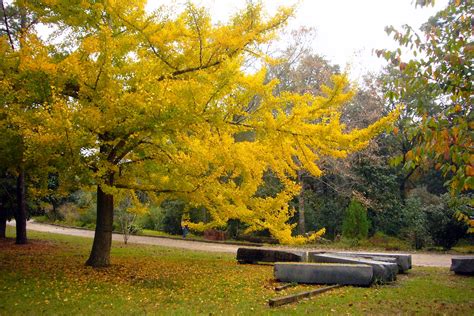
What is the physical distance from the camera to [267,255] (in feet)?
38.9

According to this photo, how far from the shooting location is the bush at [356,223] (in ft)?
71.0

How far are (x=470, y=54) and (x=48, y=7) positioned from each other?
833cm

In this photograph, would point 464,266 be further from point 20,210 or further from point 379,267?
point 20,210

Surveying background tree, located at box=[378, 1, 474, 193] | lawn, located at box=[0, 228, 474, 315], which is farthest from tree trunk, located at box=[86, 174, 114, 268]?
background tree, located at box=[378, 1, 474, 193]

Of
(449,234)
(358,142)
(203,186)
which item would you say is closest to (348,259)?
(358,142)

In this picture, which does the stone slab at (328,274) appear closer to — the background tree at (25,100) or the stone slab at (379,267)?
the stone slab at (379,267)

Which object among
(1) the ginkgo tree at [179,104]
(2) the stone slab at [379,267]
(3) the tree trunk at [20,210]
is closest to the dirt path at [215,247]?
(2) the stone slab at [379,267]

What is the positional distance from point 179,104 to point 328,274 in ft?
14.5

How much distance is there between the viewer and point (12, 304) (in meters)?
6.29

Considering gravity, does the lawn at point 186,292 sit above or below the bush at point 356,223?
below

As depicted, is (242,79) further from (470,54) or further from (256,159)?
(470,54)

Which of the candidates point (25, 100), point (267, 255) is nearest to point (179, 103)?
point (25, 100)

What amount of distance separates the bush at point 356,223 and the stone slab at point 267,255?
10935mm

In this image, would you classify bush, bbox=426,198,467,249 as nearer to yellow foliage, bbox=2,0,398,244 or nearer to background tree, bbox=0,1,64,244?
yellow foliage, bbox=2,0,398,244
